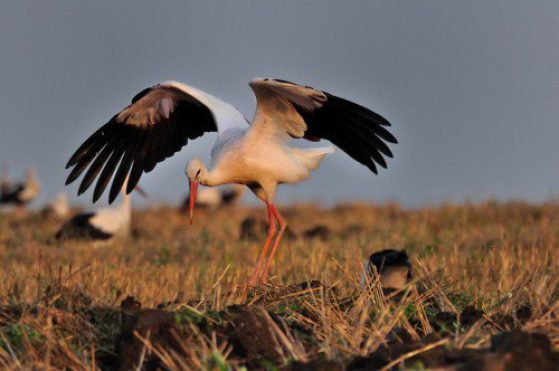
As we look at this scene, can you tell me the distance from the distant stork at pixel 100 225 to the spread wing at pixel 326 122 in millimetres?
6765

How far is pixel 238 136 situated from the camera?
25.9ft

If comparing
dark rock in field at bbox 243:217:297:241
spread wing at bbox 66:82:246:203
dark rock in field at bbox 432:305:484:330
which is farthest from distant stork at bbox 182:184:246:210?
dark rock in field at bbox 432:305:484:330

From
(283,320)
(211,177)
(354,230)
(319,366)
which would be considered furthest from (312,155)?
(354,230)

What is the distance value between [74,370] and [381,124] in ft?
12.4

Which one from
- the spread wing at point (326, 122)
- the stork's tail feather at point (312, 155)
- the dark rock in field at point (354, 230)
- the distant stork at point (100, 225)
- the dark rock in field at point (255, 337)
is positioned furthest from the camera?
the distant stork at point (100, 225)

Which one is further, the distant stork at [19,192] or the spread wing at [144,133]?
the distant stork at [19,192]

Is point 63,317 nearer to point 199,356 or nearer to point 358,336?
point 199,356

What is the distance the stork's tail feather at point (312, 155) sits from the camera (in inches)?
316

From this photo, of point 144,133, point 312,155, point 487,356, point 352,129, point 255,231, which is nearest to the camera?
point 487,356

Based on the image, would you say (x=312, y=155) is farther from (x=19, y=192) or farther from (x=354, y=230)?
(x=19, y=192)

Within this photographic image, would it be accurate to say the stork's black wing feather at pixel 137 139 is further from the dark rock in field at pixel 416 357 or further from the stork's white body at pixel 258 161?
the dark rock in field at pixel 416 357

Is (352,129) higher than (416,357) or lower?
higher

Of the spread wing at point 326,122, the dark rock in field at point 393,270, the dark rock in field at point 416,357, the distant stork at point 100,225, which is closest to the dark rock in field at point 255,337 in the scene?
the dark rock in field at point 416,357

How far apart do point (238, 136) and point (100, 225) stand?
685 cm
